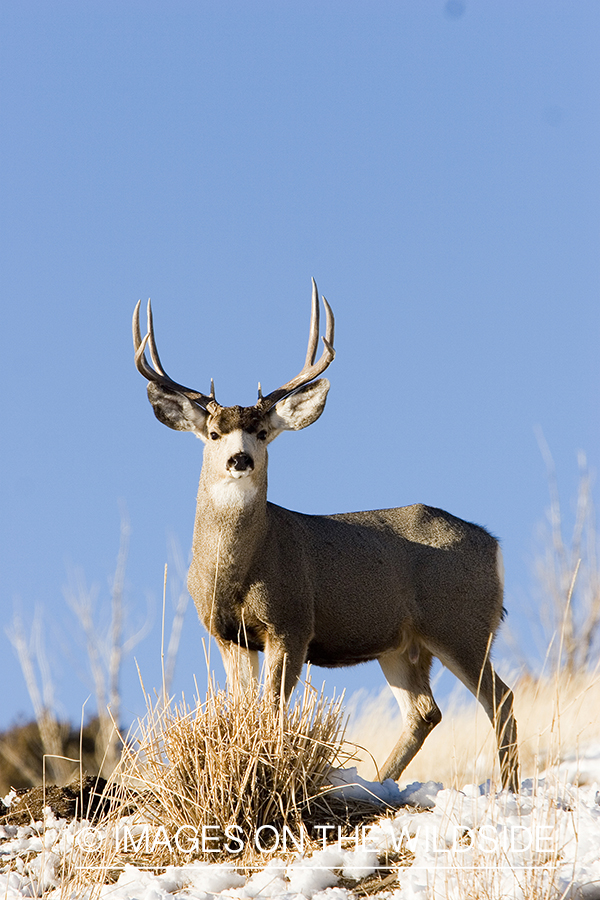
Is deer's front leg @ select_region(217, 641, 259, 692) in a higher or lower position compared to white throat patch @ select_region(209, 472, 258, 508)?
lower

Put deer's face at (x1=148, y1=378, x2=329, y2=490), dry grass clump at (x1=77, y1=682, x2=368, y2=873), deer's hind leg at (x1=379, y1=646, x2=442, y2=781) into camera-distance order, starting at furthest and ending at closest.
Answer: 1. deer's hind leg at (x1=379, y1=646, x2=442, y2=781)
2. deer's face at (x1=148, y1=378, x2=329, y2=490)
3. dry grass clump at (x1=77, y1=682, x2=368, y2=873)

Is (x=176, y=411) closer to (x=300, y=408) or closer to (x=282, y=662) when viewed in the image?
(x=300, y=408)

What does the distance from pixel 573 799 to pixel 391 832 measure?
2.97 feet

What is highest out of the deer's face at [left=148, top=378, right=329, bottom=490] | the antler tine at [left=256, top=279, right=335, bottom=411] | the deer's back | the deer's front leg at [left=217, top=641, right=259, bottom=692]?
the antler tine at [left=256, top=279, right=335, bottom=411]

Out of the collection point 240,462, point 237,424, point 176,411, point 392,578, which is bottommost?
point 392,578

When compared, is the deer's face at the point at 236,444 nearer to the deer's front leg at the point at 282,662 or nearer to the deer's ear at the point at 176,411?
the deer's ear at the point at 176,411

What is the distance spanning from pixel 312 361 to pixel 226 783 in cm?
335

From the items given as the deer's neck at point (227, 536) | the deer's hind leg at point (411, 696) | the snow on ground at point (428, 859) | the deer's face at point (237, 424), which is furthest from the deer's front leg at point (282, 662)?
the deer's hind leg at point (411, 696)

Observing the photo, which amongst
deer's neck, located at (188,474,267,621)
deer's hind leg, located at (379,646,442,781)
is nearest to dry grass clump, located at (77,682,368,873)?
deer's neck, located at (188,474,267,621)

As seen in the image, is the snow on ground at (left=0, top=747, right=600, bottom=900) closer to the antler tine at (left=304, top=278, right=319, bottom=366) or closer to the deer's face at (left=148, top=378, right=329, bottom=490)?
the deer's face at (left=148, top=378, right=329, bottom=490)

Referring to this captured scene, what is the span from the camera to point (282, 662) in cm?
705

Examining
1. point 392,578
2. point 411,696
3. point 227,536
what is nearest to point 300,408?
point 227,536

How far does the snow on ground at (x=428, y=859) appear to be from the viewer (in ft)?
15.6

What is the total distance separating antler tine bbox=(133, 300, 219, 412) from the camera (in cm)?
781
